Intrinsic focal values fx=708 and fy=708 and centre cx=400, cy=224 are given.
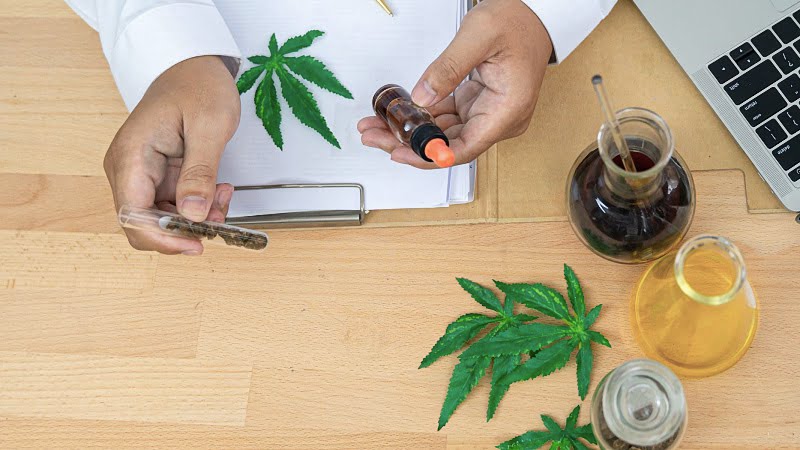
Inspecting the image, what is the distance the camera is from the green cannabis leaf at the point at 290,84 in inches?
34.0

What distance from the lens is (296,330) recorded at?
2.68 ft

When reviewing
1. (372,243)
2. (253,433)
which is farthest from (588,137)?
(253,433)

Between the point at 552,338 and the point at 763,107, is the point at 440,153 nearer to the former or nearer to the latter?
the point at 552,338

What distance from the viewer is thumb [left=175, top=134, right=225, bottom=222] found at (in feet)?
2.46

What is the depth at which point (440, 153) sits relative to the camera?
703mm

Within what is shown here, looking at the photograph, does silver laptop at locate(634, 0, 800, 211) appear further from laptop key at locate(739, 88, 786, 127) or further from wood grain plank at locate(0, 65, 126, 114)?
wood grain plank at locate(0, 65, 126, 114)

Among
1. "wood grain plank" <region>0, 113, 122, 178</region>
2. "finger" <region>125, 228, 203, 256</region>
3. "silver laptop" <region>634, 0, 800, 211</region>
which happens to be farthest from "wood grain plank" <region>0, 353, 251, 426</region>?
"silver laptop" <region>634, 0, 800, 211</region>

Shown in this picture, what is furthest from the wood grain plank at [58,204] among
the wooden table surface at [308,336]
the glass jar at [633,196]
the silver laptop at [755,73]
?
the silver laptop at [755,73]

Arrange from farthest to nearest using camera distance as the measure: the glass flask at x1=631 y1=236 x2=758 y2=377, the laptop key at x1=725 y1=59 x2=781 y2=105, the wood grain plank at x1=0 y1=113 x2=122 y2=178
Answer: the wood grain plank at x1=0 y1=113 x2=122 y2=178
the laptop key at x1=725 y1=59 x2=781 y2=105
the glass flask at x1=631 y1=236 x2=758 y2=377

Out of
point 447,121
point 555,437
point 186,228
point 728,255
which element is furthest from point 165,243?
point 728,255

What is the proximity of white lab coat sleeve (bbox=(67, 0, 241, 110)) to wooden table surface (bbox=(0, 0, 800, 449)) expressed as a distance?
0.56ft

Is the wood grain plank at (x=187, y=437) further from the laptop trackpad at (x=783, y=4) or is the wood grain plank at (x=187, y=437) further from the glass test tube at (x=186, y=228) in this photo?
the laptop trackpad at (x=783, y=4)

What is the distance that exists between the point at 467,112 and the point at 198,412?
471 mm

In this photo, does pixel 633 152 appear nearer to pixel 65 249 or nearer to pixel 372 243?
pixel 372 243
